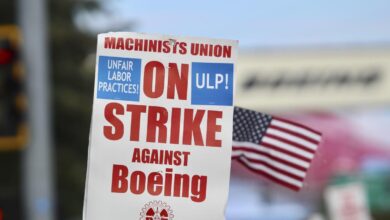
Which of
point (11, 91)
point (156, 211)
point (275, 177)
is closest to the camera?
point (156, 211)

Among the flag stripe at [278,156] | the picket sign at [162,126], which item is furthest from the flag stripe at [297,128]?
the picket sign at [162,126]

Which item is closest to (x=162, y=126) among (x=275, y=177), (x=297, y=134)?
(x=275, y=177)

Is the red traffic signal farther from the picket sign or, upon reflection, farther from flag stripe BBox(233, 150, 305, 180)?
the picket sign

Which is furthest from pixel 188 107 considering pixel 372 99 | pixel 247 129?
pixel 372 99

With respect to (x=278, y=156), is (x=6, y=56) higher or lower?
higher

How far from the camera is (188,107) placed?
6.75 m

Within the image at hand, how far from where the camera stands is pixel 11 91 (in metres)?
18.4

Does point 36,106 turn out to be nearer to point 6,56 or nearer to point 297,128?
point 6,56

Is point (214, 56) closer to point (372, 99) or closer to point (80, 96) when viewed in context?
point (80, 96)

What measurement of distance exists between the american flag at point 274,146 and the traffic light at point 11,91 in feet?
34.8

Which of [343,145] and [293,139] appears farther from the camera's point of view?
[343,145]

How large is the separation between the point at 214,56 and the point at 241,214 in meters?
52.7

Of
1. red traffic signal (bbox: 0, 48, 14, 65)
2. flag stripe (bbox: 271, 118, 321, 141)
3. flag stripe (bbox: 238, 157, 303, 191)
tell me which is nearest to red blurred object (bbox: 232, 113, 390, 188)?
red traffic signal (bbox: 0, 48, 14, 65)

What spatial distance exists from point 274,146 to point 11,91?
36.1 feet
